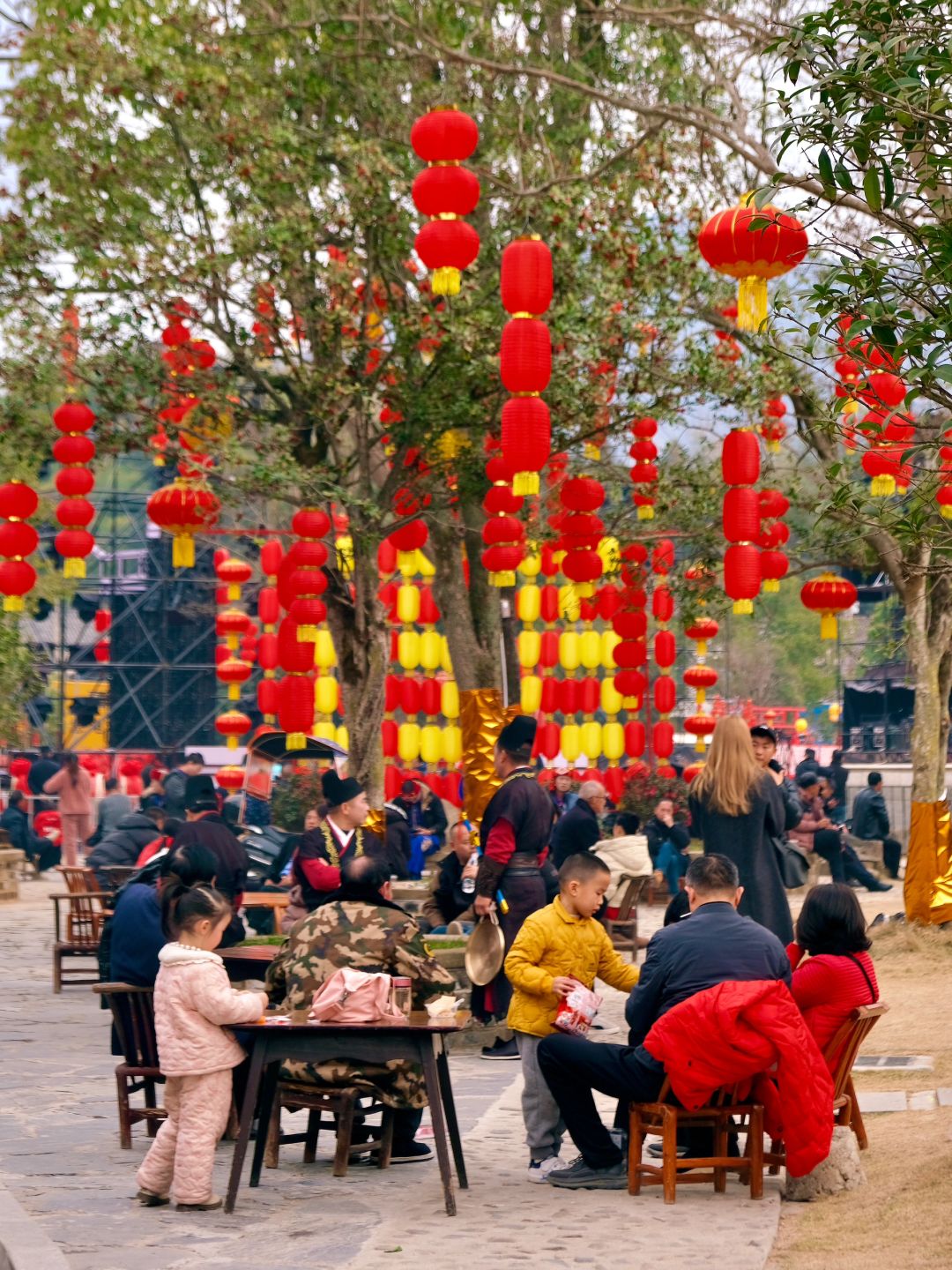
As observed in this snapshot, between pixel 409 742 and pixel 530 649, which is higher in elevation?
pixel 530 649

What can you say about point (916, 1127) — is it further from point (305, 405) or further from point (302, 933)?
point (305, 405)

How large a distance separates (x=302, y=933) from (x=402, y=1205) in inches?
48.7

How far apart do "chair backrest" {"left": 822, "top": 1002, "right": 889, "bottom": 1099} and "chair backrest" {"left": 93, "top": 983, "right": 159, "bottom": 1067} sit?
301cm

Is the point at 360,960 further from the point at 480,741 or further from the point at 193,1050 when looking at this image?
the point at 480,741

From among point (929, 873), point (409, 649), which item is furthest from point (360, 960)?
point (409, 649)

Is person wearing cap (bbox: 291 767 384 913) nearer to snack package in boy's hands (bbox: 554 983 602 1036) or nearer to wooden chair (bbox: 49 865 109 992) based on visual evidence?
snack package in boy's hands (bbox: 554 983 602 1036)

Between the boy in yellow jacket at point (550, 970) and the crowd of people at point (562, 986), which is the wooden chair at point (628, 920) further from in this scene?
the boy in yellow jacket at point (550, 970)

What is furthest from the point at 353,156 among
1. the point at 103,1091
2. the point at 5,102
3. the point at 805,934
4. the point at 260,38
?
the point at 805,934

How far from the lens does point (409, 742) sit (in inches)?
953

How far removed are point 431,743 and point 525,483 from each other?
11583 mm

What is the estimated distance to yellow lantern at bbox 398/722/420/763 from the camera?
79.4ft

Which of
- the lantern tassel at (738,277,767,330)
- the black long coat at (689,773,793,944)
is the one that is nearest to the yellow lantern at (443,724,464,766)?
the lantern tassel at (738,277,767,330)

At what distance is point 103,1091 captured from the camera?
1097cm

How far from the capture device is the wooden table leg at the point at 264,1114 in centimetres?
804
